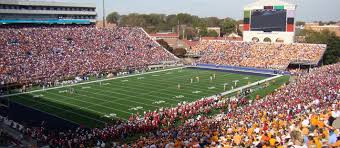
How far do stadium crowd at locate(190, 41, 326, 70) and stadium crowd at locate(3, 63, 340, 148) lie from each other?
16.6 meters

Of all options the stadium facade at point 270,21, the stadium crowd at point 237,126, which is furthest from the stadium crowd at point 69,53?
the stadium crowd at point 237,126

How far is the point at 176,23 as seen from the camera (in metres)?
101

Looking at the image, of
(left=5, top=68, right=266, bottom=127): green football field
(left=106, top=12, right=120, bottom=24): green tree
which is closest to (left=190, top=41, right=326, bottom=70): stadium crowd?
(left=5, top=68, right=266, bottom=127): green football field

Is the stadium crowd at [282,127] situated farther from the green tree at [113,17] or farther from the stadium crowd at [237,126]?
the green tree at [113,17]

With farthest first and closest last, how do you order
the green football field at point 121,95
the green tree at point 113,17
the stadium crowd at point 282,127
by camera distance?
the green tree at point 113,17 < the green football field at point 121,95 < the stadium crowd at point 282,127

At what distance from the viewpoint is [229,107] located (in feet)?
76.8

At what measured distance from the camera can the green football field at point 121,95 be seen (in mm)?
22938

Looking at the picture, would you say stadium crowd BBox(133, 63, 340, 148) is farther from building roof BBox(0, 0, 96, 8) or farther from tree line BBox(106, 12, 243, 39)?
tree line BBox(106, 12, 243, 39)

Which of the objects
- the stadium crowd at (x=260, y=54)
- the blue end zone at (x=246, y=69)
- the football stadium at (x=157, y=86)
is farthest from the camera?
the stadium crowd at (x=260, y=54)

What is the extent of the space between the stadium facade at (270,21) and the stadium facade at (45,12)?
845 inches

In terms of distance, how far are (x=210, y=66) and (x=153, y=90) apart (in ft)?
54.6

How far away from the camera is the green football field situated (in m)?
22.9

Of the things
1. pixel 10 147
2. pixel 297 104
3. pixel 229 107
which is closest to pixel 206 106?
pixel 229 107

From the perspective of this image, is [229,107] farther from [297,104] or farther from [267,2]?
[267,2]
